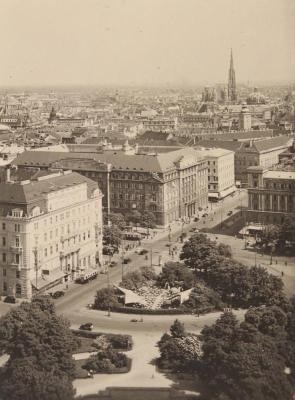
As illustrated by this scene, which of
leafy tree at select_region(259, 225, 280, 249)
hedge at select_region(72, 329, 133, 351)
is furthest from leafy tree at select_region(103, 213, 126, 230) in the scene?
hedge at select_region(72, 329, 133, 351)

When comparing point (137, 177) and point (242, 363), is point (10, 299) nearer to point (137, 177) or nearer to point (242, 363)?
point (242, 363)

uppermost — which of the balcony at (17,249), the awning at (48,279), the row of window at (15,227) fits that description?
the row of window at (15,227)

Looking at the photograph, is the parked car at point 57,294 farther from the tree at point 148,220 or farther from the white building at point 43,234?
the tree at point 148,220

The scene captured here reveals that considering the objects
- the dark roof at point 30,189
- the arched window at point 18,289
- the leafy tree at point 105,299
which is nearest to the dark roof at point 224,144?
the dark roof at point 30,189

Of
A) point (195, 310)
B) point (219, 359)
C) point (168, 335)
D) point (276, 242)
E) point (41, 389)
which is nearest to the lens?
point (41, 389)

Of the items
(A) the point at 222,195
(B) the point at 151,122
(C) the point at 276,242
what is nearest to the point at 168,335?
(C) the point at 276,242

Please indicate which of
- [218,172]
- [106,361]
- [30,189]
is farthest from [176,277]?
[218,172]

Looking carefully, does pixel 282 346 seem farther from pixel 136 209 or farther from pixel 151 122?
pixel 151 122
